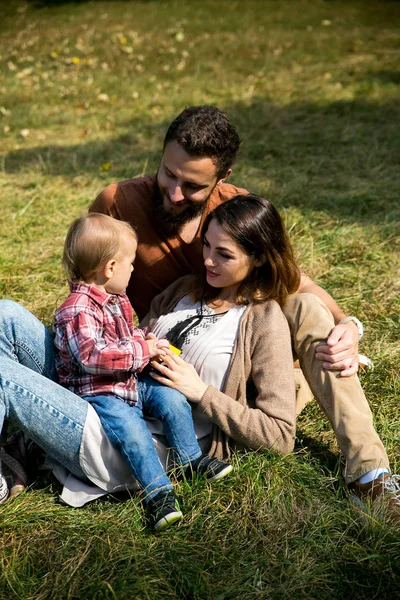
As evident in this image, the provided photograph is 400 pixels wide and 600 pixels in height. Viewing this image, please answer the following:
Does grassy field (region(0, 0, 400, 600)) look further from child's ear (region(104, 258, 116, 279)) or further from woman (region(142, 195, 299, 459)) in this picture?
child's ear (region(104, 258, 116, 279))

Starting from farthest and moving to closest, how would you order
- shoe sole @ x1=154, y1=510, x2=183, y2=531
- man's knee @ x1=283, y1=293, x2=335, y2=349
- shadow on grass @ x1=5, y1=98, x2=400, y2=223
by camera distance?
1. shadow on grass @ x1=5, y1=98, x2=400, y2=223
2. man's knee @ x1=283, y1=293, x2=335, y2=349
3. shoe sole @ x1=154, y1=510, x2=183, y2=531

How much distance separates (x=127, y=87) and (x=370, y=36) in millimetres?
5352

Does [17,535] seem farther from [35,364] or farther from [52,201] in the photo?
[52,201]

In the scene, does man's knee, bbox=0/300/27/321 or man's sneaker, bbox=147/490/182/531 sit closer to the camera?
man's sneaker, bbox=147/490/182/531

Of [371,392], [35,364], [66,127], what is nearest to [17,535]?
[35,364]

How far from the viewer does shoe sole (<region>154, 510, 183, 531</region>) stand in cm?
254

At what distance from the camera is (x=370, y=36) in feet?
41.4

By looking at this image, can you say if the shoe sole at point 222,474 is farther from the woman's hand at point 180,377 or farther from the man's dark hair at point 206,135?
the man's dark hair at point 206,135

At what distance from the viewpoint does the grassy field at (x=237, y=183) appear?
7.93 feet

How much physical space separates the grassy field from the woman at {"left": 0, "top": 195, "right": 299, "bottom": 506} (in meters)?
0.17

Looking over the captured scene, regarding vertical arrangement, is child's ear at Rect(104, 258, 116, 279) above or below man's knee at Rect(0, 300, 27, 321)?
above

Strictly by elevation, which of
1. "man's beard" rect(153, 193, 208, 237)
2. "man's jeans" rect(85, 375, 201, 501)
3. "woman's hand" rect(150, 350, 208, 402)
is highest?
"man's beard" rect(153, 193, 208, 237)

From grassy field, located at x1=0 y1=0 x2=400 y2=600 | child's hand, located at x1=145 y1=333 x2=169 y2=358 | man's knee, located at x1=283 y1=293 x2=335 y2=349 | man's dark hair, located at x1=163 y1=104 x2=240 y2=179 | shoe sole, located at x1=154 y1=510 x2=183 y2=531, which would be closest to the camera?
grassy field, located at x1=0 y1=0 x2=400 y2=600

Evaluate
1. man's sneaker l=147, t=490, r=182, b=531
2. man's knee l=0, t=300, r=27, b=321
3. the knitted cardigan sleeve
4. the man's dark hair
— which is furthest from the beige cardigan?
man's knee l=0, t=300, r=27, b=321
